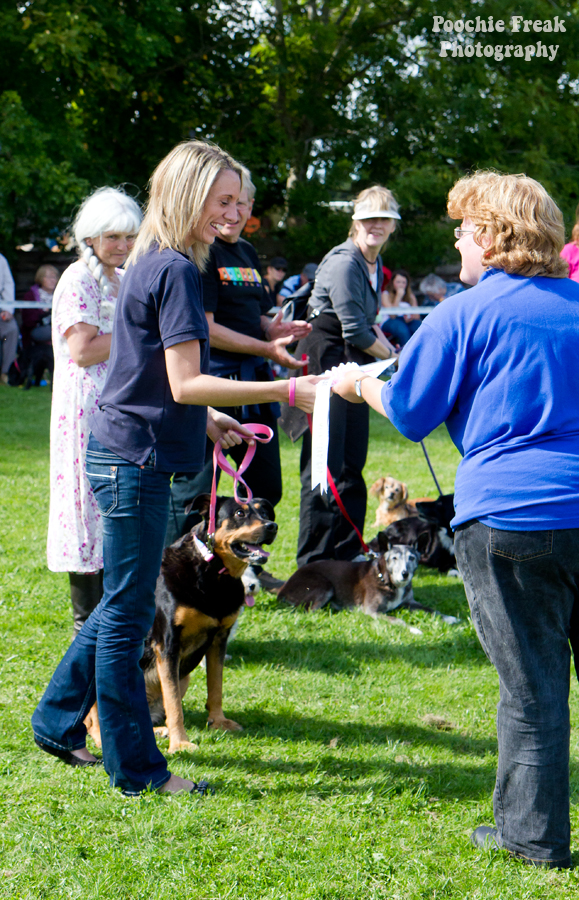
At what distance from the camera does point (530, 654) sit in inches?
98.4

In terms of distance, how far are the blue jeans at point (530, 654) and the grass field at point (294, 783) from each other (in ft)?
0.58

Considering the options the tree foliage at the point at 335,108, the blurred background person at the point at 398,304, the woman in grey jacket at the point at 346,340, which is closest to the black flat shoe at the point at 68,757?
the woman in grey jacket at the point at 346,340

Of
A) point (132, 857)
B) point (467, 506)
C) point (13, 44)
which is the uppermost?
point (13, 44)

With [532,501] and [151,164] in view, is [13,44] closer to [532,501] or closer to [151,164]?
[151,164]

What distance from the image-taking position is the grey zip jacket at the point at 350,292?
5.27 meters

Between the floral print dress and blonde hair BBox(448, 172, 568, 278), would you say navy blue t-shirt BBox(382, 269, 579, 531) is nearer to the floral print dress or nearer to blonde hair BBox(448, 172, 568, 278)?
blonde hair BBox(448, 172, 568, 278)

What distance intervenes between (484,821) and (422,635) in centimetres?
202

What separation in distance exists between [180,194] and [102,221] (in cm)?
78

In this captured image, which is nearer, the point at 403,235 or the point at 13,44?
→ the point at 13,44

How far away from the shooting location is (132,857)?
8.77 ft

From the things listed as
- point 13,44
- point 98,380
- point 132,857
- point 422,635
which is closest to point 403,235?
point 13,44

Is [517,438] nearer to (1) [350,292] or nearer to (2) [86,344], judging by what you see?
(2) [86,344]

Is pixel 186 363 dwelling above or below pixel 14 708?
above

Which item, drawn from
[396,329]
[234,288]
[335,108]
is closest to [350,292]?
[234,288]
